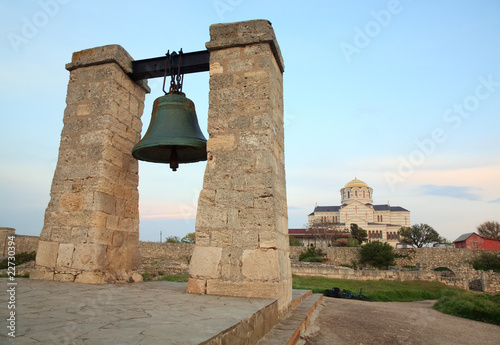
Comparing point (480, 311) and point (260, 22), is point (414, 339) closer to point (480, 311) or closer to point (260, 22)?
point (480, 311)

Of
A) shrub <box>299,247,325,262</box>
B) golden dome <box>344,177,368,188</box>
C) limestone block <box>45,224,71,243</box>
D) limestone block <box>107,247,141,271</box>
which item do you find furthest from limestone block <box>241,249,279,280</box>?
golden dome <box>344,177,368,188</box>

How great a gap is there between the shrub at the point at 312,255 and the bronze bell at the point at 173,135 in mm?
26616

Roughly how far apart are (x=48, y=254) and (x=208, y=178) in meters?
2.27

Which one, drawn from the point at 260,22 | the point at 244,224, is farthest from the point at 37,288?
the point at 260,22

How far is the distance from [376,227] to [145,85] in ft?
220

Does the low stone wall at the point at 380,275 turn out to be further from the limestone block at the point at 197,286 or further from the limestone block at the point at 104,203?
the limestone block at the point at 197,286

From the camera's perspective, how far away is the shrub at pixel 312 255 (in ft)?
95.5

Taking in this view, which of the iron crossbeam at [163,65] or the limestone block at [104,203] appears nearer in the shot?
the limestone block at [104,203]

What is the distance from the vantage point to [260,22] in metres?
3.77

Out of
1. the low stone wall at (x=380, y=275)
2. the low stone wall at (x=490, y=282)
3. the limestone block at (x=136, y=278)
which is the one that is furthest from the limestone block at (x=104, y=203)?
the low stone wall at (x=490, y=282)

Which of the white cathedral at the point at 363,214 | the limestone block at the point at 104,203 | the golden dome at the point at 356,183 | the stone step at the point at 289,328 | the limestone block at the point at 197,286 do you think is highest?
the golden dome at the point at 356,183

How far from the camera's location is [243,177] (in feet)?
11.2

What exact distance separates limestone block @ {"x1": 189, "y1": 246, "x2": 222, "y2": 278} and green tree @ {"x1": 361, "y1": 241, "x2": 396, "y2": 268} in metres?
29.3

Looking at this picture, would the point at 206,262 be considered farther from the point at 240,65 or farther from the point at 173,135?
the point at 240,65
